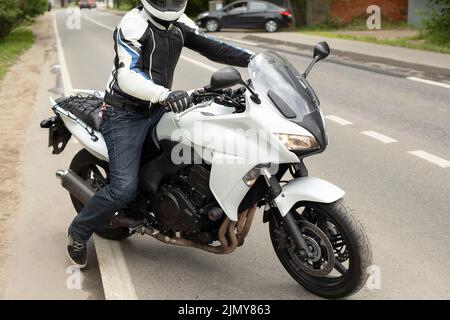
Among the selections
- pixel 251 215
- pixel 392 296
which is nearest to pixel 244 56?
pixel 251 215

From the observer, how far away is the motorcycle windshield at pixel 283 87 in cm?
349

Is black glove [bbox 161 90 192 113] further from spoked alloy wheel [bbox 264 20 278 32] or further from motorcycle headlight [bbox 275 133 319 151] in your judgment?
spoked alloy wheel [bbox 264 20 278 32]

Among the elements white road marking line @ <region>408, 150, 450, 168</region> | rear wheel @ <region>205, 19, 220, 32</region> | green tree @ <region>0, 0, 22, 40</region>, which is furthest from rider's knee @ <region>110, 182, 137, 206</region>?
rear wheel @ <region>205, 19, 220, 32</region>

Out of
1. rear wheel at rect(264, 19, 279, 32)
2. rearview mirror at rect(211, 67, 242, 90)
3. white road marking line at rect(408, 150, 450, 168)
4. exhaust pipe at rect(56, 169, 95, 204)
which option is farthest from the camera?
rear wheel at rect(264, 19, 279, 32)

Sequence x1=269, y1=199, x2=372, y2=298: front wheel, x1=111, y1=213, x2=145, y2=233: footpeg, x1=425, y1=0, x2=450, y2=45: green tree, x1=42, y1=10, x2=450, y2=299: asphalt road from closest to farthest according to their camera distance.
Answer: x1=269, y1=199, x2=372, y2=298: front wheel < x1=42, y1=10, x2=450, y2=299: asphalt road < x1=111, y1=213, x2=145, y2=233: footpeg < x1=425, y1=0, x2=450, y2=45: green tree

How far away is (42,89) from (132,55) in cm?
953

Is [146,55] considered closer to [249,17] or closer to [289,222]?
[289,222]

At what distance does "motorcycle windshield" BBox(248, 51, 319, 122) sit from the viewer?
3490mm

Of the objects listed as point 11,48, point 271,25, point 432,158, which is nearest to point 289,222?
point 432,158

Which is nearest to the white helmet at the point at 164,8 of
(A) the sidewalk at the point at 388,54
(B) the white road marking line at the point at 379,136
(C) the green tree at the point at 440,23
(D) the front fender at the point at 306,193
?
(D) the front fender at the point at 306,193

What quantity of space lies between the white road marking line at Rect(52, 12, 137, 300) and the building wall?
82.5ft

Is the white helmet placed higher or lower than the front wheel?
higher

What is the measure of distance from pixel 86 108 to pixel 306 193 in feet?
5.90

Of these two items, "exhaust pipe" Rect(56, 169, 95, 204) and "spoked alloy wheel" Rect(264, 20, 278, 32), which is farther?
"spoked alloy wheel" Rect(264, 20, 278, 32)
